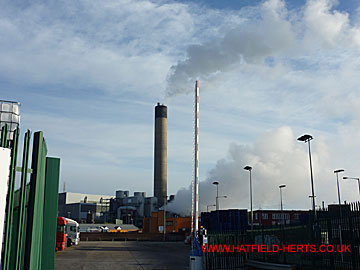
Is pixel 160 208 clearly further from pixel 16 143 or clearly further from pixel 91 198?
pixel 16 143

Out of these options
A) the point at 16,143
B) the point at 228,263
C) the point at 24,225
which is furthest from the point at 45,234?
the point at 228,263

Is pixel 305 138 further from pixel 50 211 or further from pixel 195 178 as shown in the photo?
pixel 50 211

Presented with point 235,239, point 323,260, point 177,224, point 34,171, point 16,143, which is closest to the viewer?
point 16,143

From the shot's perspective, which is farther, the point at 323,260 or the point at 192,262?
the point at 192,262

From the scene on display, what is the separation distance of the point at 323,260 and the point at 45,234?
10828 mm

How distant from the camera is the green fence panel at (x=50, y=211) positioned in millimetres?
9445

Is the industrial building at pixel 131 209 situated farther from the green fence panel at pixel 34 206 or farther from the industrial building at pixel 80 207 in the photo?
the green fence panel at pixel 34 206

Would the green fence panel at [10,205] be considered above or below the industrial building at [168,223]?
above

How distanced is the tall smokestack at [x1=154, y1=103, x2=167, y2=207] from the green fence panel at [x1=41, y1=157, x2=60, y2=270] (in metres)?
80.2

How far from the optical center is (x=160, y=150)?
8988cm

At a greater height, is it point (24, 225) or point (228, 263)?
point (24, 225)

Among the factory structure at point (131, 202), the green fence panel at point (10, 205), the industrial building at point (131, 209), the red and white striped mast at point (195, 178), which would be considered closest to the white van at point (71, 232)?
the red and white striped mast at point (195, 178)

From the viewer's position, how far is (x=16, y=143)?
22.9 ft

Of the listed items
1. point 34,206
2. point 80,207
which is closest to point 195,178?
point 34,206
